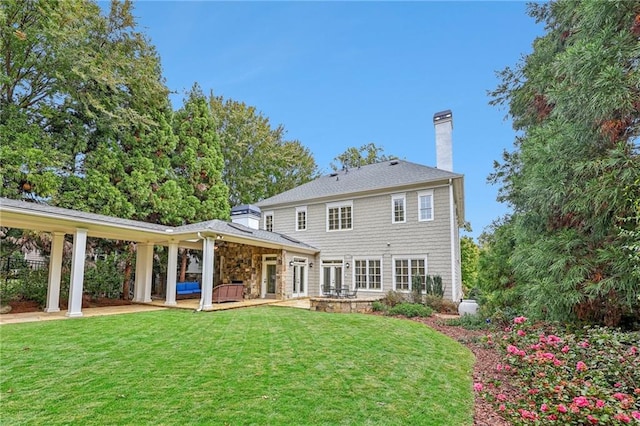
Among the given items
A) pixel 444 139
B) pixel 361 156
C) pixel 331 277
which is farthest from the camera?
pixel 361 156

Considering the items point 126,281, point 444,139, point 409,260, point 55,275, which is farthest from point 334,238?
point 55,275

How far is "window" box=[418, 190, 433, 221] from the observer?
1327 centimetres

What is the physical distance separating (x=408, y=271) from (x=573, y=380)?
387 inches

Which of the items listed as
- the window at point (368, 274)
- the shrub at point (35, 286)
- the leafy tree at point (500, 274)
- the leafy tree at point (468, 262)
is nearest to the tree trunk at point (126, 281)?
the shrub at point (35, 286)

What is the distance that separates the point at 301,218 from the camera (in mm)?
16906

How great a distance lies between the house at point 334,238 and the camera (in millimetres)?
11391

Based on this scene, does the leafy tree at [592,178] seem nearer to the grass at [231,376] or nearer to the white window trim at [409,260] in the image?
the grass at [231,376]

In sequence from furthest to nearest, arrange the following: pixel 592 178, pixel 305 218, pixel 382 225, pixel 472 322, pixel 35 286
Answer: pixel 305 218
pixel 382 225
pixel 35 286
pixel 472 322
pixel 592 178

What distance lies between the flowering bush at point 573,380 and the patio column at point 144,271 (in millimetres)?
12213

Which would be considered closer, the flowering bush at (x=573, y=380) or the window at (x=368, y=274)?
the flowering bush at (x=573, y=380)

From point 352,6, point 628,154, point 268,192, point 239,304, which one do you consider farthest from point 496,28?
point 268,192

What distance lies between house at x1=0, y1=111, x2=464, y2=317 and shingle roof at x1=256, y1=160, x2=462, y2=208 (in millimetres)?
58

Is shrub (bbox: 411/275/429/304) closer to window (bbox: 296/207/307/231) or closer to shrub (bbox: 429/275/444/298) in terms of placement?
shrub (bbox: 429/275/444/298)

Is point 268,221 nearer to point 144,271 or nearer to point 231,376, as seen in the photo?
point 144,271
